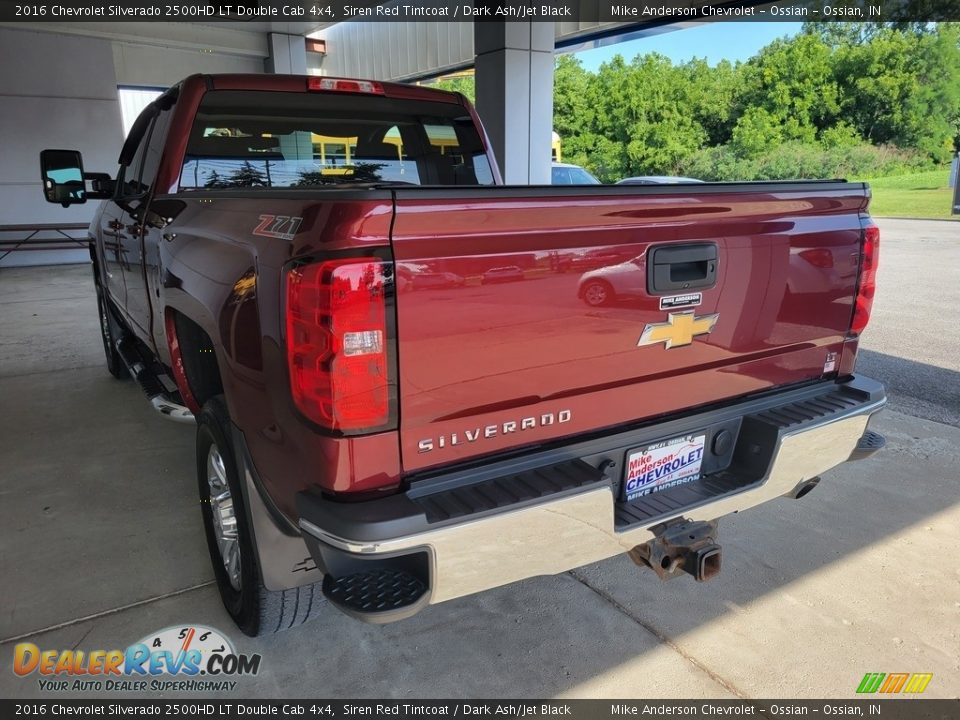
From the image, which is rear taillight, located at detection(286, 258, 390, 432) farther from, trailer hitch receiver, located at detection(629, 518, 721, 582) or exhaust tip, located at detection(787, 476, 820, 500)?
exhaust tip, located at detection(787, 476, 820, 500)

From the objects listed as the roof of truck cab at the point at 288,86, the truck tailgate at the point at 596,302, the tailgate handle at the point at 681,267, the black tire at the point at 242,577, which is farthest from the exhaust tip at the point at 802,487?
the roof of truck cab at the point at 288,86

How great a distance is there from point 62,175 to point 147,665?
3199 millimetres

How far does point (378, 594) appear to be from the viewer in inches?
70.9

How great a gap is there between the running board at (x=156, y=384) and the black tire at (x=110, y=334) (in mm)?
790

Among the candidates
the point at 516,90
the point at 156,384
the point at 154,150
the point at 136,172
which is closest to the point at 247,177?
the point at 154,150

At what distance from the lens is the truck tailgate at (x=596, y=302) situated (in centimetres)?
176

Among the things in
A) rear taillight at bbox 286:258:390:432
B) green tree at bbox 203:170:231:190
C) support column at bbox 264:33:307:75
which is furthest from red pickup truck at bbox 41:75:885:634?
support column at bbox 264:33:307:75

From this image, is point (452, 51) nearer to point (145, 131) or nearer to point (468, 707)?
point (145, 131)

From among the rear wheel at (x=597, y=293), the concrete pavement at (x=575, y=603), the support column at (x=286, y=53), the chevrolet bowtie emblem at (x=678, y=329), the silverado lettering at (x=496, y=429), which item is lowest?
the concrete pavement at (x=575, y=603)

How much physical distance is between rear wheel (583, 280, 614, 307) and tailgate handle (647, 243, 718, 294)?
15 centimetres

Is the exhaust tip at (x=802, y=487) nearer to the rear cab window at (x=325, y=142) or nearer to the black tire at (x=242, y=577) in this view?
the black tire at (x=242, y=577)

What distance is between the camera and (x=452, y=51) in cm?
1344

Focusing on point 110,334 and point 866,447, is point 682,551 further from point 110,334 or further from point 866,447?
point 110,334

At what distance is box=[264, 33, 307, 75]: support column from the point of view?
1502 centimetres
